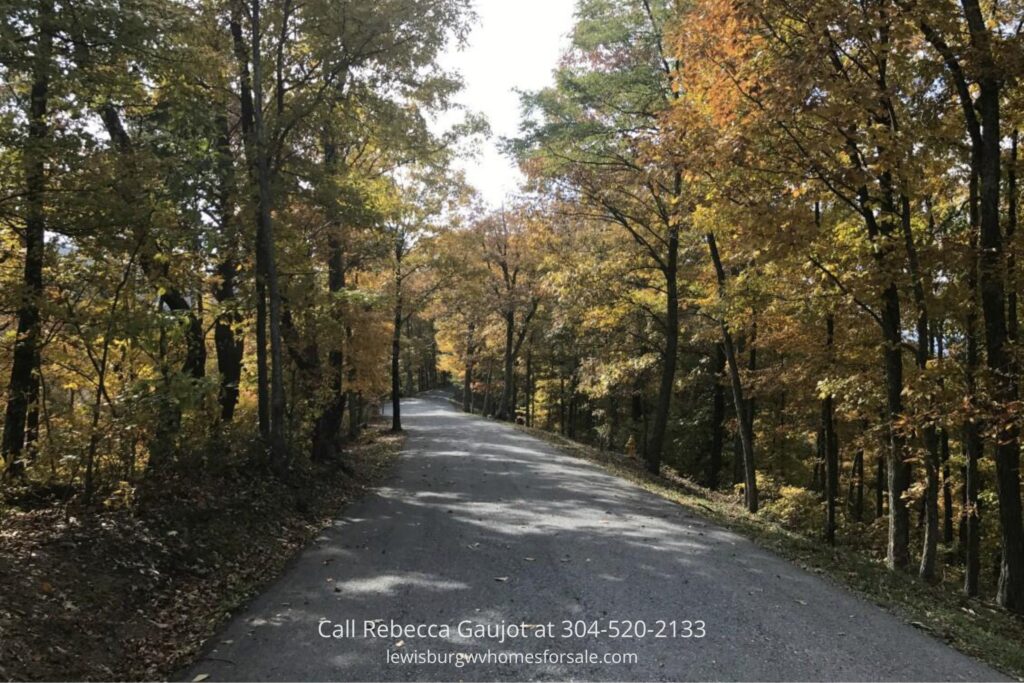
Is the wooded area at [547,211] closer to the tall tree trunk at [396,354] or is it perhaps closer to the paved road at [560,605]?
the paved road at [560,605]

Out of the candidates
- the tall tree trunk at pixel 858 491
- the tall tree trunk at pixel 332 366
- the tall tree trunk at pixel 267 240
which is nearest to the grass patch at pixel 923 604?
the tall tree trunk at pixel 267 240

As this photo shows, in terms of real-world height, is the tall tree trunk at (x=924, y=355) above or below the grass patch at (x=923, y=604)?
above

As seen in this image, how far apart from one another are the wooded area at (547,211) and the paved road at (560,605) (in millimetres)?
2437

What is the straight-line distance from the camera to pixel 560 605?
18.0 feet

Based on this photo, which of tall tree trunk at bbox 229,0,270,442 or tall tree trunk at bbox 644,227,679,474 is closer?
tall tree trunk at bbox 229,0,270,442

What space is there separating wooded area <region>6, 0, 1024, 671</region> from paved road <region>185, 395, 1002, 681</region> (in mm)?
2437

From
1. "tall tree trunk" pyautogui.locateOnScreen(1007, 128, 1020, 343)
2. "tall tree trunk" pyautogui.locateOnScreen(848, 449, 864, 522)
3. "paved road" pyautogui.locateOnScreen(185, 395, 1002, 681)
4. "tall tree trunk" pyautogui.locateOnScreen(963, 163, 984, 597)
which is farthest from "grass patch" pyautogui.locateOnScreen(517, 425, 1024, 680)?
"tall tree trunk" pyautogui.locateOnScreen(848, 449, 864, 522)

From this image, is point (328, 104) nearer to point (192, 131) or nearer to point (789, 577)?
point (192, 131)

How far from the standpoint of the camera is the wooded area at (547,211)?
21.7 feet

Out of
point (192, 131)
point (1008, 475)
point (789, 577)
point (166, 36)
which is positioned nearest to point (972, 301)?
point (1008, 475)

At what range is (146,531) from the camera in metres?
6.27

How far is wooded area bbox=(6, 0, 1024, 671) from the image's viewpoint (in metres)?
6.62

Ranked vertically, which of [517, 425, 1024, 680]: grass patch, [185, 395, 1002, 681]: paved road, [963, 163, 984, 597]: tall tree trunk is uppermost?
[963, 163, 984, 597]: tall tree trunk

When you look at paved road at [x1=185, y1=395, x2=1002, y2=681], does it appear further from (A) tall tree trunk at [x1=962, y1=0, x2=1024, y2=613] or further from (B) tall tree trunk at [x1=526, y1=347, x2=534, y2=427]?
(B) tall tree trunk at [x1=526, y1=347, x2=534, y2=427]
